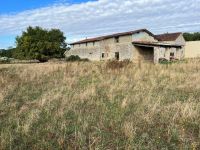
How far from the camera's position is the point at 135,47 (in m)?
50.4

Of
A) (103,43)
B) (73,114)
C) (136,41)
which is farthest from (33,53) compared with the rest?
(73,114)

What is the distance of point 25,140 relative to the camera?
6062mm

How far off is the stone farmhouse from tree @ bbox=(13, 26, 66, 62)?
5.20 meters

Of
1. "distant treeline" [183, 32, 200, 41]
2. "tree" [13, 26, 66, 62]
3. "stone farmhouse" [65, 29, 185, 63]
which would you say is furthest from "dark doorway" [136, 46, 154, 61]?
"distant treeline" [183, 32, 200, 41]

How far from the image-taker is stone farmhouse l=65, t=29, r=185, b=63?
46.1 m

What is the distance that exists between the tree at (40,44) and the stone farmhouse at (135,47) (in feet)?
17.1

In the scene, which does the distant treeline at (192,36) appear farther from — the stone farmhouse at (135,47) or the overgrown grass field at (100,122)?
the overgrown grass field at (100,122)

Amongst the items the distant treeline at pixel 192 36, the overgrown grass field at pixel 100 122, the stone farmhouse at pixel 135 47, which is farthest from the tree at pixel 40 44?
the overgrown grass field at pixel 100 122

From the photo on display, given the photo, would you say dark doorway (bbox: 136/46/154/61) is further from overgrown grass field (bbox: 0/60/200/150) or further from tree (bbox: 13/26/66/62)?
overgrown grass field (bbox: 0/60/200/150)

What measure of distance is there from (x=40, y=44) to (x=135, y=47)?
17.5 m

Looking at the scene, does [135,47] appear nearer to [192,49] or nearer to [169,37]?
[169,37]

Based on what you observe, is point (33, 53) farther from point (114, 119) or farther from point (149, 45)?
point (114, 119)

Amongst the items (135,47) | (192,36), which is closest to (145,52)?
(135,47)

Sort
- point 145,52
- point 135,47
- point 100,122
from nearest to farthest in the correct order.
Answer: point 100,122, point 135,47, point 145,52
